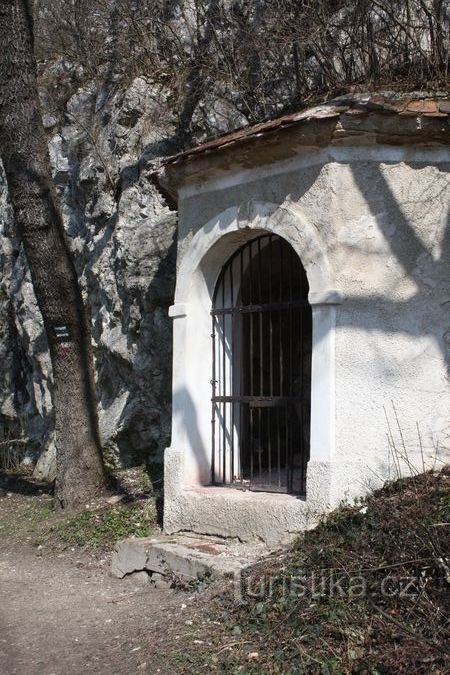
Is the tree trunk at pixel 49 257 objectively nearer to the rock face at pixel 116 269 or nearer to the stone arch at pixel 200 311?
the rock face at pixel 116 269

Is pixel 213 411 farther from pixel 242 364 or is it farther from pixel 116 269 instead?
pixel 116 269

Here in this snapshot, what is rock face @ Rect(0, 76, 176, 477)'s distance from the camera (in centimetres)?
962

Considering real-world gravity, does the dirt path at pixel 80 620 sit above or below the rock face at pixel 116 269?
below

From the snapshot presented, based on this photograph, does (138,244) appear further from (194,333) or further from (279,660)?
(279,660)

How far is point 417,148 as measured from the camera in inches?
244

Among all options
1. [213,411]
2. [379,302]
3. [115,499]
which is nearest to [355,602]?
[379,302]

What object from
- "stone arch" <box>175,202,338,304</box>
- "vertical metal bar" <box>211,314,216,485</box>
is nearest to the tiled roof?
"stone arch" <box>175,202,338,304</box>

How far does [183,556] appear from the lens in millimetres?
6094

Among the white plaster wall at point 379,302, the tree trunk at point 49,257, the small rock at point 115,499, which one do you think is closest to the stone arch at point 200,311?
the white plaster wall at point 379,302

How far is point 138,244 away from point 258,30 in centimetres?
317

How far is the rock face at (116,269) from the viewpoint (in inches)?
379

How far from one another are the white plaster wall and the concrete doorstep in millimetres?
341

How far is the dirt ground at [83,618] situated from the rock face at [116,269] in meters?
2.54

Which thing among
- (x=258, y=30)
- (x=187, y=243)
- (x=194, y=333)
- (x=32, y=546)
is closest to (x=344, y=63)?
(x=258, y=30)
